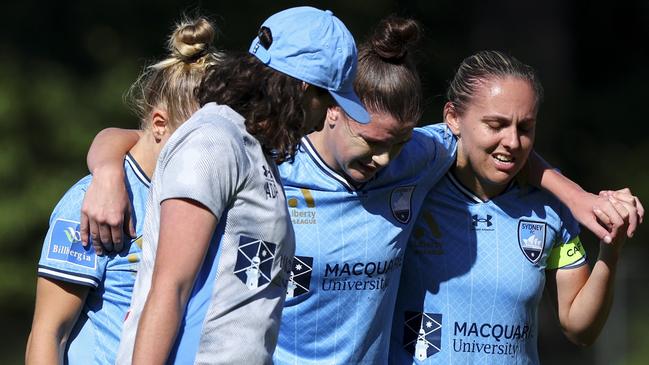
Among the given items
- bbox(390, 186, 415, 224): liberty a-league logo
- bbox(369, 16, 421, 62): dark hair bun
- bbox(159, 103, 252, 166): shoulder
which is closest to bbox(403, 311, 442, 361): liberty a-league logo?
bbox(390, 186, 415, 224): liberty a-league logo

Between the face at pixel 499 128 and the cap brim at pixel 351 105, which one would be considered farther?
the face at pixel 499 128

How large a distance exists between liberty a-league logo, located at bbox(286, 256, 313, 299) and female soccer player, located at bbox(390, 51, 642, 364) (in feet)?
1.35

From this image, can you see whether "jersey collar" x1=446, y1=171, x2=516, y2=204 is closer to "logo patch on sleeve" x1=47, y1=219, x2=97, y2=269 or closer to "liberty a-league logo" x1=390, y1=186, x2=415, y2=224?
"liberty a-league logo" x1=390, y1=186, x2=415, y2=224

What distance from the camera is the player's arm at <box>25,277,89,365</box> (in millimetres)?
3121

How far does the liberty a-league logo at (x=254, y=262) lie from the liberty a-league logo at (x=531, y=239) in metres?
1.27

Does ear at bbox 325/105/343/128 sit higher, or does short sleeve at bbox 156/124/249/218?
ear at bbox 325/105/343/128

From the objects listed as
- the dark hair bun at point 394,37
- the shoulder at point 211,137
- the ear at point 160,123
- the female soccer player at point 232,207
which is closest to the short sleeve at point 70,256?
the ear at point 160,123

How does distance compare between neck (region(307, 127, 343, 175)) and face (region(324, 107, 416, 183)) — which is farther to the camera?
neck (region(307, 127, 343, 175))

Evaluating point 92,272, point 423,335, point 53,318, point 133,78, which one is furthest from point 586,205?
point 133,78

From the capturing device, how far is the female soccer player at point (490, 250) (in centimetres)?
362

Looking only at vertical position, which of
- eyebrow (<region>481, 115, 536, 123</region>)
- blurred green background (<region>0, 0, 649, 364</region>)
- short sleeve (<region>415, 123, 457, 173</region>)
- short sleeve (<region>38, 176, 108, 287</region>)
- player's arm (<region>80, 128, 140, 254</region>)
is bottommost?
short sleeve (<region>38, 176, 108, 287</region>)

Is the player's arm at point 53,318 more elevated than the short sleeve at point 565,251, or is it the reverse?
the short sleeve at point 565,251

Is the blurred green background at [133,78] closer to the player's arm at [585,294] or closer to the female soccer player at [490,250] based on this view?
the player's arm at [585,294]

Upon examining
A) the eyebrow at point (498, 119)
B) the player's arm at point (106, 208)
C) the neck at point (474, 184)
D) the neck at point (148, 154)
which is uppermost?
the eyebrow at point (498, 119)
